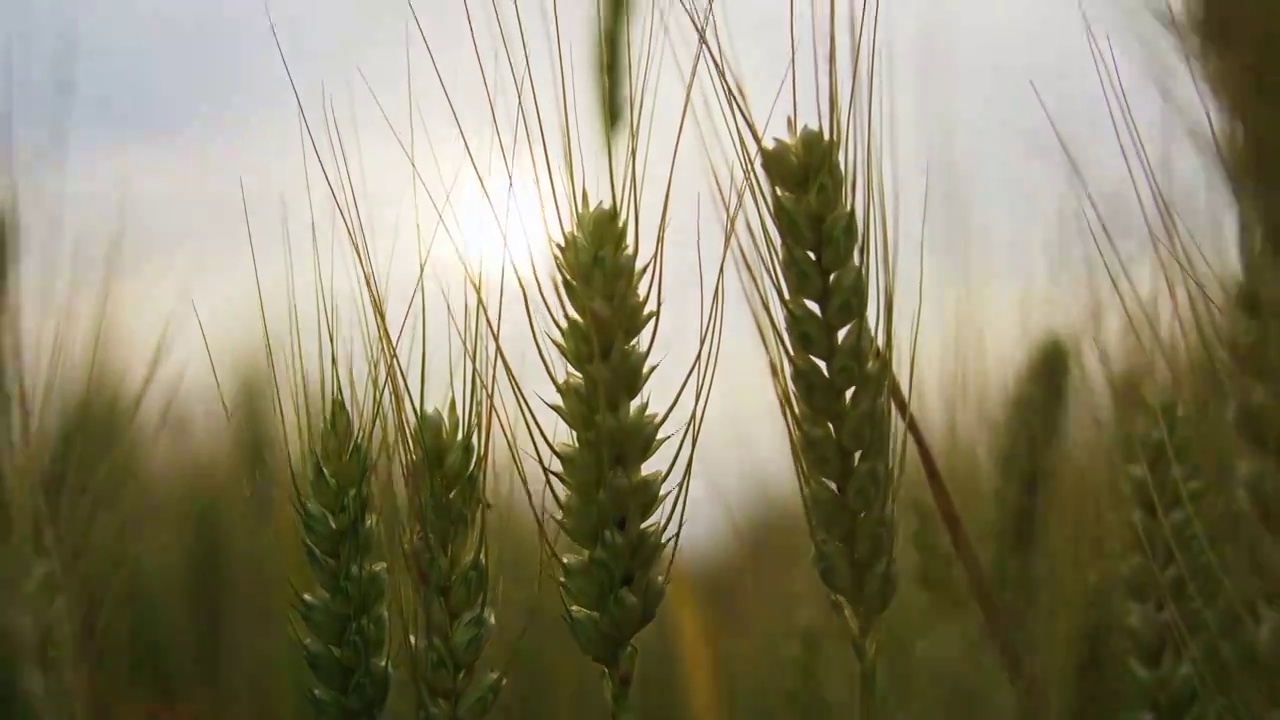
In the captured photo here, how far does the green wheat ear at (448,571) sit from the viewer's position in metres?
0.99

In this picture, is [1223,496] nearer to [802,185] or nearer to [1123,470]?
[1123,470]

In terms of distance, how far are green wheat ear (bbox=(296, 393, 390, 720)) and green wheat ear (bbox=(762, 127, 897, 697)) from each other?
476 mm

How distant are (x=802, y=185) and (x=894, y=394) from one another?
0.24 m

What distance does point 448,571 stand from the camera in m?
1.01

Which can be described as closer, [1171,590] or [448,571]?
[448,571]

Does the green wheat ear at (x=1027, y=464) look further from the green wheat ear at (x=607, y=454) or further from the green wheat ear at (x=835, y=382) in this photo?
the green wheat ear at (x=607, y=454)

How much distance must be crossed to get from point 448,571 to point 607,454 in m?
0.21

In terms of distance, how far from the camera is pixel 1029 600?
50.0 inches

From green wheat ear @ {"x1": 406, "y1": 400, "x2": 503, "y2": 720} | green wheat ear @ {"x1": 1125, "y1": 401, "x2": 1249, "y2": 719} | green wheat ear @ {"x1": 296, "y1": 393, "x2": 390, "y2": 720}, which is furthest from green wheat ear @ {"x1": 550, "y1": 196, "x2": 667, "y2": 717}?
green wheat ear @ {"x1": 1125, "y1": 401, "x2": 1249, "y2": 719}

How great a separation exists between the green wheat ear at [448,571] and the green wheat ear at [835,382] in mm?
344

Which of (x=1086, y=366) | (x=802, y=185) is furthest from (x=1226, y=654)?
(x=802, y=185)

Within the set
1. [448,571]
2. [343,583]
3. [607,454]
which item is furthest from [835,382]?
[343,583]

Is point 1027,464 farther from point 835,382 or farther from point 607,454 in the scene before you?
point 607,454

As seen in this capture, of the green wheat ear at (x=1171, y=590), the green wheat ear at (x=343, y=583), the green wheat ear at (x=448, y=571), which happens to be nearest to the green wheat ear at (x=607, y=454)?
the green wheat ear at (x=448, y=571)
